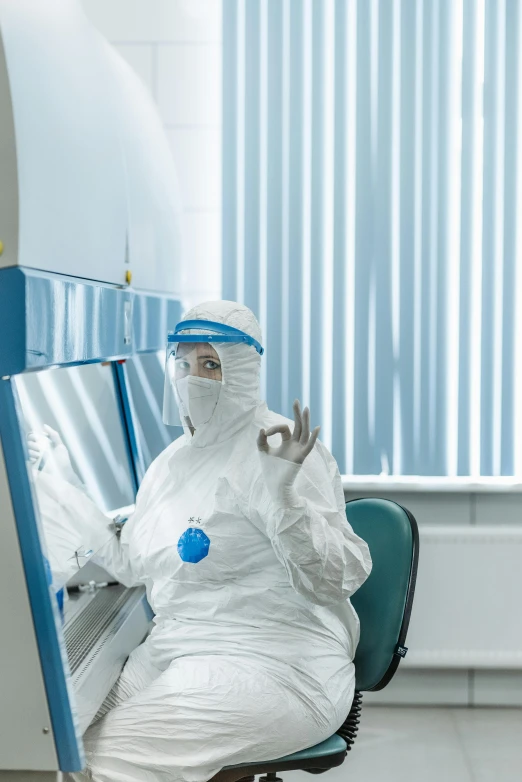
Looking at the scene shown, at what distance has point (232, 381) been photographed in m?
1.69

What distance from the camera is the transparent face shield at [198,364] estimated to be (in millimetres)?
1672

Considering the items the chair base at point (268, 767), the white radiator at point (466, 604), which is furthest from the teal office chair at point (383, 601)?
the white radiator at point (466, 604)

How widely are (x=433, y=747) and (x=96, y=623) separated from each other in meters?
1.39

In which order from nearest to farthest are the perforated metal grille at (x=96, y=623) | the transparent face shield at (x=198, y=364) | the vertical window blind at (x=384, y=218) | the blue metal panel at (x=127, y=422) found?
1. the perforated metal grille at (x=96, y=623)
2. the transparent face shield at (x=198, y=364)
3. the blue metal panel at (x=127, y=422)
4. the vertical window blind at (x=384, y=218)

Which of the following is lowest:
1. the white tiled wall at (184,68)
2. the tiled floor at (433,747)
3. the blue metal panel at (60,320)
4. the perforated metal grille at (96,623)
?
the tiled floor at (433,747)

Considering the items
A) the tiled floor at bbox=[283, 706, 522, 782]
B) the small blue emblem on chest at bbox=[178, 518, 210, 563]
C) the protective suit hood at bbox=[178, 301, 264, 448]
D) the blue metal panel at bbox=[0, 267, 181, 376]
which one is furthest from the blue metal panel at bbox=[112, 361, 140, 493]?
the tiled floor at bbox=[283, 706, 522, 782]

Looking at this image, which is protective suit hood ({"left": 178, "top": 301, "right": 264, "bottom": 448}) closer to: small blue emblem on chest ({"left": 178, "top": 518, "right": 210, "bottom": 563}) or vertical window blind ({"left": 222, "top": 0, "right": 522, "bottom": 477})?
small blue emblem on chest ({"left": 178, "top": 518, "right": 210, "bottom": 563})

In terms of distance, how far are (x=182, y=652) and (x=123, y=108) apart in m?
1.18

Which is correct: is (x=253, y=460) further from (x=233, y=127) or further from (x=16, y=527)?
(x=233, y=127)

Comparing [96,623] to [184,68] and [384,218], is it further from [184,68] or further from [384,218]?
[184,68]

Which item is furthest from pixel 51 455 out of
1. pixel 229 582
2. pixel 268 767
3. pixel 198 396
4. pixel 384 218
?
pixel 384 218

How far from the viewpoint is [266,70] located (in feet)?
9.26

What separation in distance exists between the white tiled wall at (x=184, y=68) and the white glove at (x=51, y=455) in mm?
1180

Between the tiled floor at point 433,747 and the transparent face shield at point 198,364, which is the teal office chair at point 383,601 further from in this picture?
the tiled floor at point 433,747
